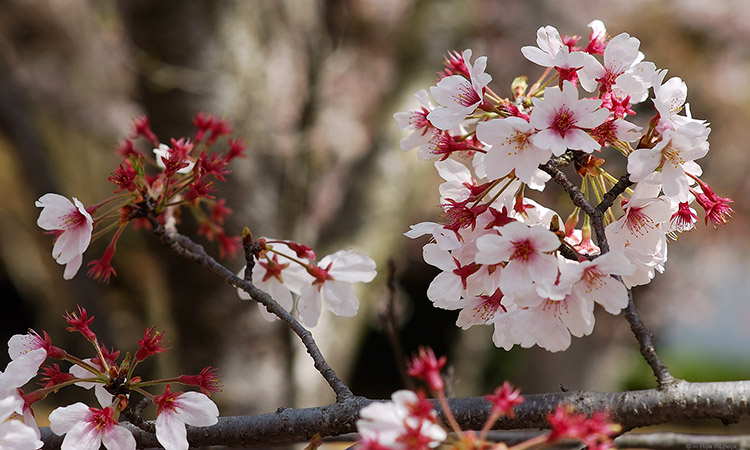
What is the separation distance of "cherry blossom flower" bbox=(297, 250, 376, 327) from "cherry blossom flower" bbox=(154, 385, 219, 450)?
19cm

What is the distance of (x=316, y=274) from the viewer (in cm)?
81

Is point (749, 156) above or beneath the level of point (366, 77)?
beneath

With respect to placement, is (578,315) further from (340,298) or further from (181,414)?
(181,414)

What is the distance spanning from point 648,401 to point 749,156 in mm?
4983

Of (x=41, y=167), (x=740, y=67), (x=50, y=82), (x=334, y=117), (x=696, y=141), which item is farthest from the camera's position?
(x=740, y=67)

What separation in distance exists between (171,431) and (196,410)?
0.10ft

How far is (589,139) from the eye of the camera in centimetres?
61

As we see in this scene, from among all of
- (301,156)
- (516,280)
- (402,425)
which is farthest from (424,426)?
(301,156)

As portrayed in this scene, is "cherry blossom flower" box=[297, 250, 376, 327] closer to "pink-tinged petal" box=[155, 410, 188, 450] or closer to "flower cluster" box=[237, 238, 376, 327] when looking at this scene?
"flower cluster" box=[237, 238, 376, 327]

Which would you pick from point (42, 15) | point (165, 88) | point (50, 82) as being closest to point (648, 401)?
point (165, 88)

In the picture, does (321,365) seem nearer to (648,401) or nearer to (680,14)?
(648,401)

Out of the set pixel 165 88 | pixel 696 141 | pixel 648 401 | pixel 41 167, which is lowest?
pixel 648 401

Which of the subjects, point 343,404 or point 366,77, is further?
point 366,77

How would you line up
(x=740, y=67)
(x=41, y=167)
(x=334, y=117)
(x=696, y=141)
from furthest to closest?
1. (x=740, y=67)
2. (x=334, y=117)
3. (x=41, y=167)
4. (x=696, y=141)
